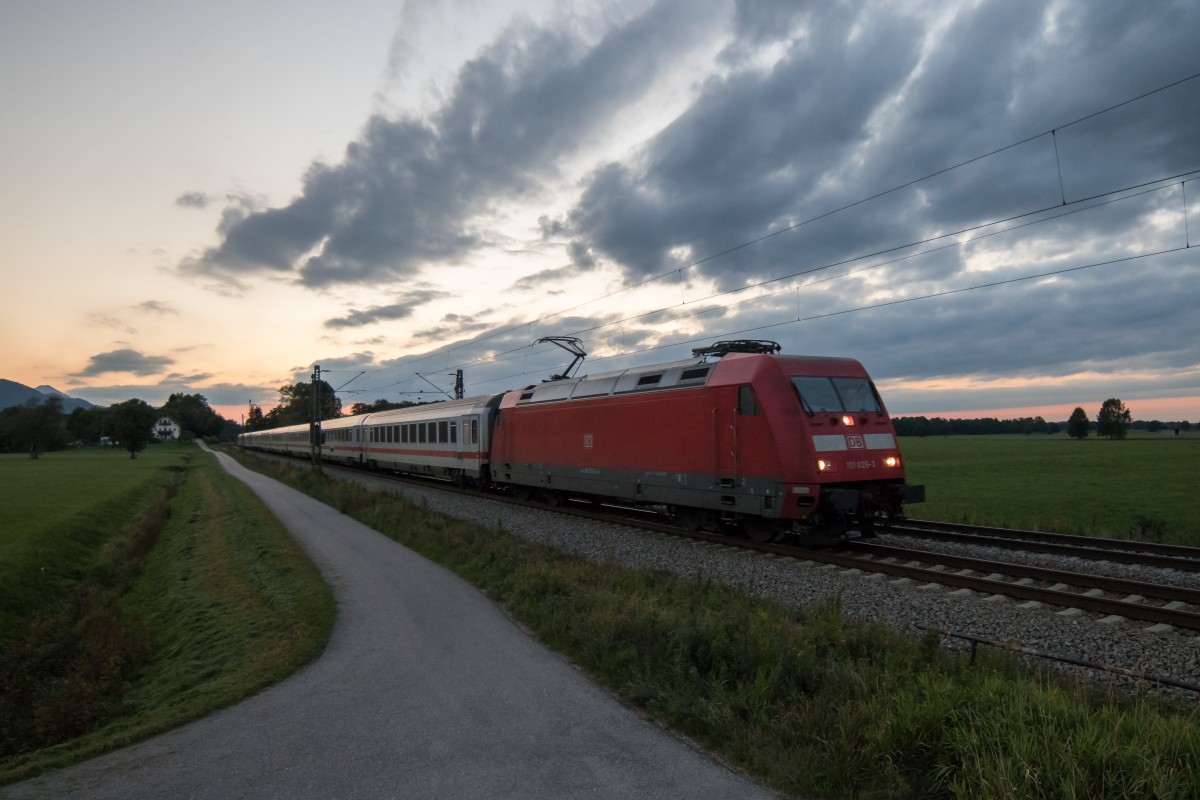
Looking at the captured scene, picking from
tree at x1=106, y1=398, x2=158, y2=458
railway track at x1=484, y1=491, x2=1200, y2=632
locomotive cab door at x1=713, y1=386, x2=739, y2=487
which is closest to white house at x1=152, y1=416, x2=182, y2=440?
tree at x1=106, y1=398, x2=158, y2=458

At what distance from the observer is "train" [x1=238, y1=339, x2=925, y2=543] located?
12.9 metres

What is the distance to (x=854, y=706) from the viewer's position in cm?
533

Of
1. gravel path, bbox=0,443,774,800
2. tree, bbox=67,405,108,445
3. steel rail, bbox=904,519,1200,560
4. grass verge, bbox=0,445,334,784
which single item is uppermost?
tree, bbox=67,405,108,445

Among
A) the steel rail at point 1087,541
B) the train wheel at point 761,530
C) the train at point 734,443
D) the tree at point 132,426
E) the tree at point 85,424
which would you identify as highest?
the tree at point 85,424

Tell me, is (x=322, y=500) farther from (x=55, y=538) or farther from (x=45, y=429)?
(x=45, y=429)

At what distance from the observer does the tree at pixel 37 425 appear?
76.8m

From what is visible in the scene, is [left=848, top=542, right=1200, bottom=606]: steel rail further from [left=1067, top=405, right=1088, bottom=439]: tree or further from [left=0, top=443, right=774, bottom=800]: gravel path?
[left=1067, top=405, right=1088, bottom=439]: tree

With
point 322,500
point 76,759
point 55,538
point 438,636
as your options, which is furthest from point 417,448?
point 76,759

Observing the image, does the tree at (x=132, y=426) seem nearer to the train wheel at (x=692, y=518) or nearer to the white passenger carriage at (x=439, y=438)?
the white passenger carriage at (x=439, y=438)

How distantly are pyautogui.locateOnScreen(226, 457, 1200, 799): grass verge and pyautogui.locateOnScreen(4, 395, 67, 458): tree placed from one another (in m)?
90.0

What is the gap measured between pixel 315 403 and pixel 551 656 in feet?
120

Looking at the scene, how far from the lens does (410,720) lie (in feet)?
19.1

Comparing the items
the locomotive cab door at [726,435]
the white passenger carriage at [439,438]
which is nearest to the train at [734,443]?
the locomotive cab door at [726,435]

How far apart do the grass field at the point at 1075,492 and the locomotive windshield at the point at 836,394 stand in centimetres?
619
